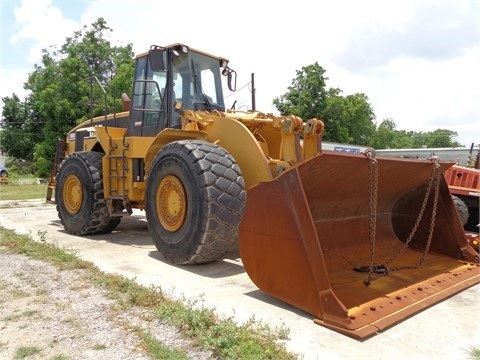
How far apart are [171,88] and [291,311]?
152 inches

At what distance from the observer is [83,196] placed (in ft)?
23.4

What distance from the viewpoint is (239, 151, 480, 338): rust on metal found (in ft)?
11.2

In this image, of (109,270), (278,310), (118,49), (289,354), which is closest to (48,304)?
(109,270)

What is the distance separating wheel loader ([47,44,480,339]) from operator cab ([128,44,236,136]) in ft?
0.06

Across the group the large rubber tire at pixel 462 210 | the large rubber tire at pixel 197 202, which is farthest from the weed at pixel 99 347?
the large rubber tire at pixel 462 210

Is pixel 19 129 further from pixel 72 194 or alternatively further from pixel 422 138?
pixel 422 138

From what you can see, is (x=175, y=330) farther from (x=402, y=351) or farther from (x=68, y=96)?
(x=68, y=96)

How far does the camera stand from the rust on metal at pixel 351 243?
341cm

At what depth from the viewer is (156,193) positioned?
5398 mm

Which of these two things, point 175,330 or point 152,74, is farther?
point 152,74

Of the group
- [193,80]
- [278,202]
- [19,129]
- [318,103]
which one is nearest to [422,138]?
[318,103]

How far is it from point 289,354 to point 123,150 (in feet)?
15.2

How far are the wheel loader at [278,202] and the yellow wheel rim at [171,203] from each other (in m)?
0.02

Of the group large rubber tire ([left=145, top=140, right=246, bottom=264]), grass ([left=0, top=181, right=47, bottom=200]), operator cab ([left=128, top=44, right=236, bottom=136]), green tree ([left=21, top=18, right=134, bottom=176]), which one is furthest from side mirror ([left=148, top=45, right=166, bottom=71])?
green tree ([left=21, top=18, right=134, bottom=176])
